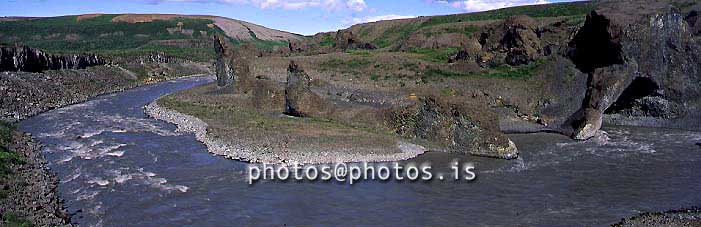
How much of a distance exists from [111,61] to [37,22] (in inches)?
3835

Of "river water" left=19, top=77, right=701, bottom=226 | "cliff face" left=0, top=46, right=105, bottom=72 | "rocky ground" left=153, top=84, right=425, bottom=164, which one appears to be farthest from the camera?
"cliff face" left=0, top=46, right=105, bottom=72

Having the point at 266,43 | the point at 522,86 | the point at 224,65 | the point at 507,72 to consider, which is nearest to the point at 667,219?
the point at 522,86

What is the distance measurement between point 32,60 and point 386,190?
5069 centimetres

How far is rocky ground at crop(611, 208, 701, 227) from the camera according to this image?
20.1 m

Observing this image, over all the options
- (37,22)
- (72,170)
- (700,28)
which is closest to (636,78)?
(700,28)

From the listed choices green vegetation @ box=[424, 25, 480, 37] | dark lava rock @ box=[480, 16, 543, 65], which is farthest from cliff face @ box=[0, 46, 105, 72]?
green vegetation @ box=[424, 25, 480, 37]

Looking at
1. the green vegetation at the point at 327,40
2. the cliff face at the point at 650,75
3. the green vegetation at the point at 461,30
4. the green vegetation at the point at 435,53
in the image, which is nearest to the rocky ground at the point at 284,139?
the cliff face at the point at 650,75

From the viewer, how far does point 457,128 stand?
32.4 meters

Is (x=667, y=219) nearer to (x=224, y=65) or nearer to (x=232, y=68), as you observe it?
(x=232, y=68)

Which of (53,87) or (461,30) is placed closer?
(53,87)

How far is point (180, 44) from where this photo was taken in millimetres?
152375

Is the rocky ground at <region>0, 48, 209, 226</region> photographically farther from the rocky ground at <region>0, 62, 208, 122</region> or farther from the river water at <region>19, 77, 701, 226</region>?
the river water at <region>19, 77, 701, 226</region>

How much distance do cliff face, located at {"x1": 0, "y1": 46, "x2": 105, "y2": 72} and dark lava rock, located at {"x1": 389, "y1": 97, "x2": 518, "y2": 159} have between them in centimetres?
4189

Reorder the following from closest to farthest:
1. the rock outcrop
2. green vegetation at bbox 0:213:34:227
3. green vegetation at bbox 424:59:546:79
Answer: green vegetation at bbox 0:213:34:227 → green vegetation at bbox 424:59:546:79 → the rock outcrop
